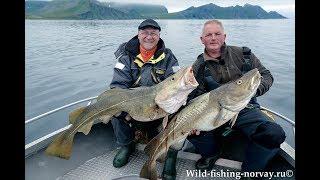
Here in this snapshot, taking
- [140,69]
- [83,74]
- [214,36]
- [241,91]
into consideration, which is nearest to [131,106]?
[140,69]

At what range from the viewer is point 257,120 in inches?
168

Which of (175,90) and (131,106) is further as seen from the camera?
(131,106)

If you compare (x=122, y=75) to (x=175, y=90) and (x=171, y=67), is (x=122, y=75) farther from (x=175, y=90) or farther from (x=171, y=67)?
(x=175, y=90)

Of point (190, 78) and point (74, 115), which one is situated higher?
point (190, 78)

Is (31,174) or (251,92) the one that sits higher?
(251,92)

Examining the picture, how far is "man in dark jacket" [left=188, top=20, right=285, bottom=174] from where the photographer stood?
4090 mm

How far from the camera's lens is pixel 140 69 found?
5043mm

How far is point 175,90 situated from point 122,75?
128 centimetres

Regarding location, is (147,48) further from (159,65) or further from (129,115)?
(129,115)

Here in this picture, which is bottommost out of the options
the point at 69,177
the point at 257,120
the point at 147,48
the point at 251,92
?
the point at 69,177

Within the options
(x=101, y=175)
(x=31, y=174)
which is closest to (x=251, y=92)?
(x=101, y=175)

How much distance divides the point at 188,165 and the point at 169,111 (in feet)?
3.40

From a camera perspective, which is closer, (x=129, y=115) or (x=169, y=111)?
(x=169, y=111)
